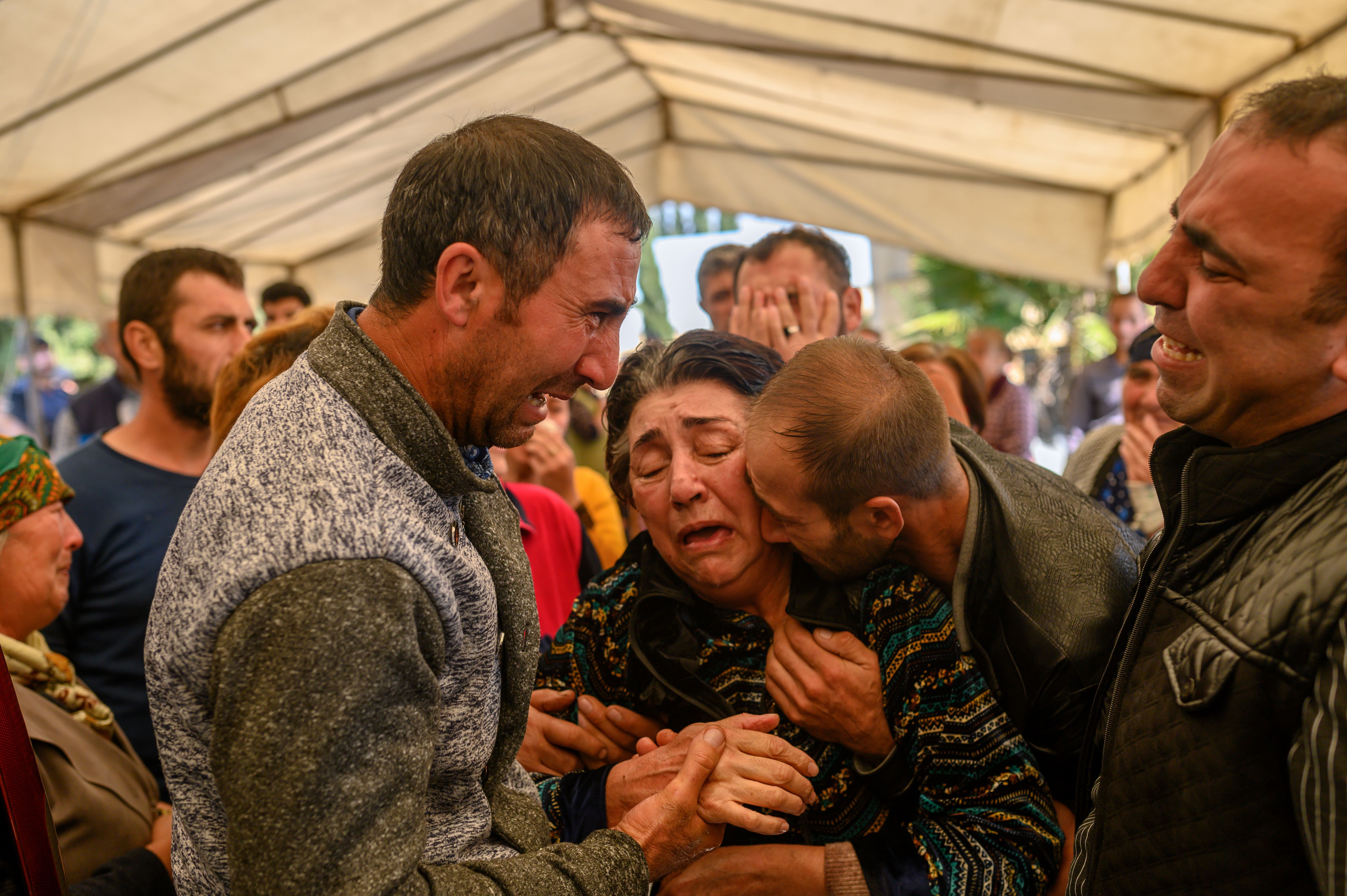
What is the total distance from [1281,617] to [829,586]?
34.1 inches

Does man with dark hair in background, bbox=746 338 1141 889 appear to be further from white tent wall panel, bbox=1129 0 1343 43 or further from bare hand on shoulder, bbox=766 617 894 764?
white tent wall panel, bbox=1129 0 1343 43

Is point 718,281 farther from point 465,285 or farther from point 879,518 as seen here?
point 465,285

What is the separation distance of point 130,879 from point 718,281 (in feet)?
10.5

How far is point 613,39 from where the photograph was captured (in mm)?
8148

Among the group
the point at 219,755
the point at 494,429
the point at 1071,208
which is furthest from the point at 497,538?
the point at 1071,208

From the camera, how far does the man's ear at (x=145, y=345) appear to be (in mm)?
3180

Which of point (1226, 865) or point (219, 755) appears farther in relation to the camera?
point (1226, 865)

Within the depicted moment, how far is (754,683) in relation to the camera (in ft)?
6.13

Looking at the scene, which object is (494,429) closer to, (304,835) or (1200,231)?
(304,835)

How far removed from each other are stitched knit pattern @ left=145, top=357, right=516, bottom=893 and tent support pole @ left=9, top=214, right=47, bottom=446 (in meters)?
6.59

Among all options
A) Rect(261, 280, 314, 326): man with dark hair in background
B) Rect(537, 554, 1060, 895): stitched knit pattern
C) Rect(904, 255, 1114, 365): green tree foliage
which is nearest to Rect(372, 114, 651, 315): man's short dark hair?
Rect(537, 554, 1060, 895): stitched knit pattern

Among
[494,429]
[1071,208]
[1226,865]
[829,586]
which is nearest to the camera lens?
[1226,865]

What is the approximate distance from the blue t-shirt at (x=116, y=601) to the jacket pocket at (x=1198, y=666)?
103 inches

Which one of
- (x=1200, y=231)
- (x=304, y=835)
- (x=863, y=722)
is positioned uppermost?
(x=1200, y=231)
